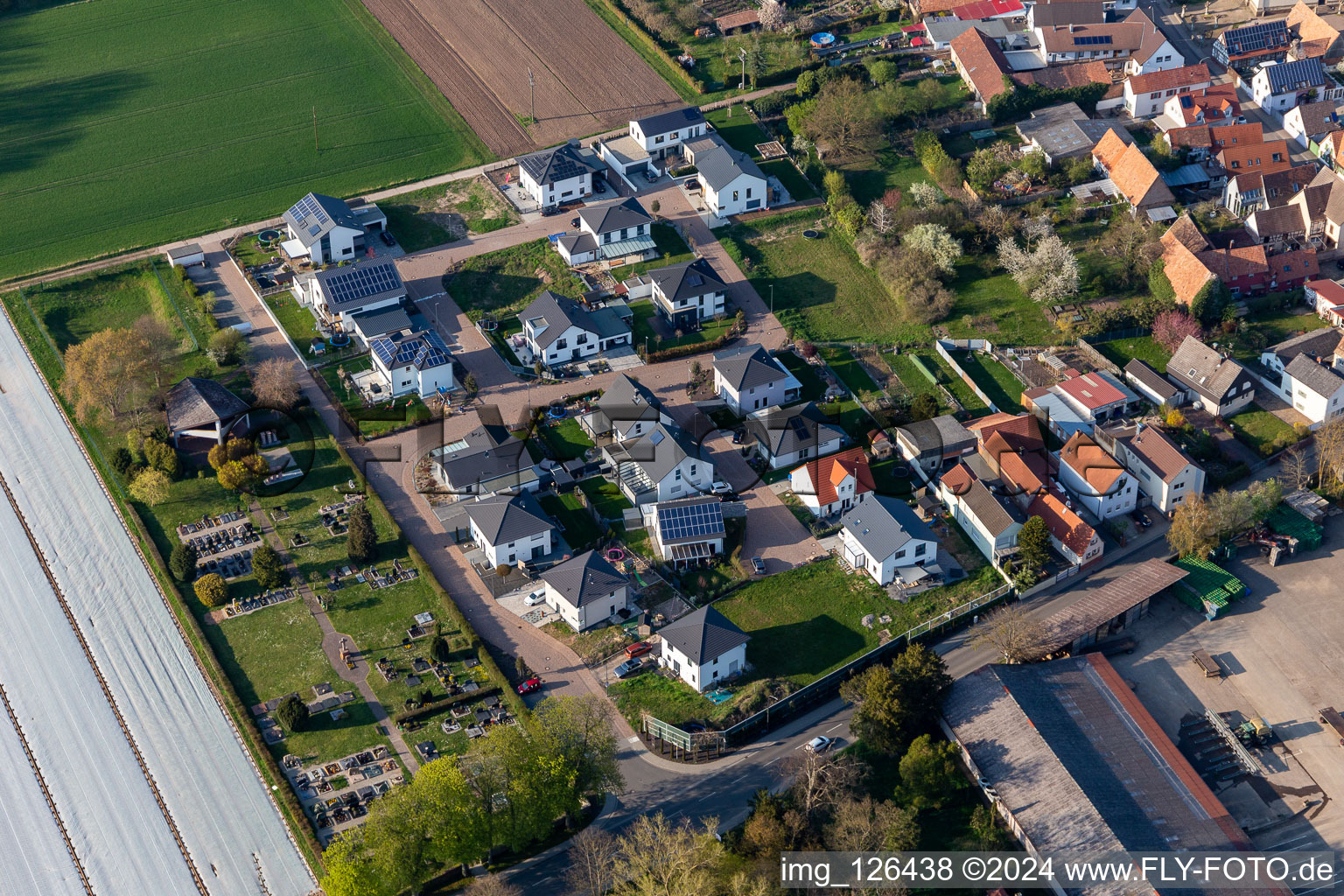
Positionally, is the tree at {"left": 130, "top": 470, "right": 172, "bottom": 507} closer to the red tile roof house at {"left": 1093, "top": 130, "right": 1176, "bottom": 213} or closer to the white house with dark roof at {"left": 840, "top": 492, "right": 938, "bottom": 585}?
the white house with dark roof at {"left": 840, "top": 492, "right": 938, "bottom": 585}

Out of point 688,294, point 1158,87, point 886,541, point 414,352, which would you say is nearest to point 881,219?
point 688,294

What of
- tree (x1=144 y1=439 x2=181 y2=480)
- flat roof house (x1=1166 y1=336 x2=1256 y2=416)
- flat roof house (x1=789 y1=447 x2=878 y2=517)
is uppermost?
tree (x1=144 y1=439 x2=181 y2=480)

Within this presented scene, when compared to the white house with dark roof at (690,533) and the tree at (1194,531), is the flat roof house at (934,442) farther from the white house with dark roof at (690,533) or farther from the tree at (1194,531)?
the white house with dark roof at (690,533)

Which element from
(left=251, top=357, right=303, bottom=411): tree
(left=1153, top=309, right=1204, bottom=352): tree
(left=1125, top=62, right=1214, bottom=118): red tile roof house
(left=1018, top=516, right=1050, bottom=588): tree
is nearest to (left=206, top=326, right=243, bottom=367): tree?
(left=251, top=357, right=303, bottom=411): tree

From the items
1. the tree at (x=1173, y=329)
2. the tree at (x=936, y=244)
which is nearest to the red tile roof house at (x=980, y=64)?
the tree at (x=936, y=244)

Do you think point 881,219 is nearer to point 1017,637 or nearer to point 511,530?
point 511,530

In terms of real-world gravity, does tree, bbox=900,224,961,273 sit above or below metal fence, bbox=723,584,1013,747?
above
